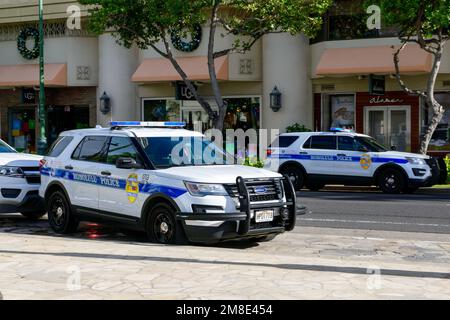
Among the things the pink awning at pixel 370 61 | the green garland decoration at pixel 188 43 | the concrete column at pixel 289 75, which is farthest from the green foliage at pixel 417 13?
the green garland decoration at pixel 188 43

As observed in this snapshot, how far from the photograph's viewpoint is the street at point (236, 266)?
704cm

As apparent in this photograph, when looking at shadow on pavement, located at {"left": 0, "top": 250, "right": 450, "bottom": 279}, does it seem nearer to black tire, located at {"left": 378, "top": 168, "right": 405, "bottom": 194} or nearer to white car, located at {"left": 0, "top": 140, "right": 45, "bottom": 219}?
white car, located at {"left": 0, "top": 140, "right": 45, "bottom": 219}

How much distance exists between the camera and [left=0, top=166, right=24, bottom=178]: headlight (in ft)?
43.5

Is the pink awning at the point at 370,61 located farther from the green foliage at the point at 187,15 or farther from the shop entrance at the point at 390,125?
the shop entrance at the point at 390,125

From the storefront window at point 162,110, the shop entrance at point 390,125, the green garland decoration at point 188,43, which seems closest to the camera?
the shop entrance at point 390,125

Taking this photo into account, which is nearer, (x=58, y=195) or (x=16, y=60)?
(x=58, y=195)

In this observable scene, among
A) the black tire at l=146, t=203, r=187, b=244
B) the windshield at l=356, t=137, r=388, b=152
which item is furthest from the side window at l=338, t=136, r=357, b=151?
the black tire at l=146, t=203, r=187, b=244

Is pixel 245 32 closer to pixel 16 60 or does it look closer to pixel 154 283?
pixel 16 60

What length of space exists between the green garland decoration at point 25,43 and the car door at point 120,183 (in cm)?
2370

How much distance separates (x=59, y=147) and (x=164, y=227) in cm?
318

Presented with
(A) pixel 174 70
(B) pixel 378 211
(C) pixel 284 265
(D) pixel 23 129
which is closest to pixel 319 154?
(B) pixel 378 211

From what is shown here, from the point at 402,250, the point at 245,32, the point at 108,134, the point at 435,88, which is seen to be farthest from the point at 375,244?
the point at 435,88

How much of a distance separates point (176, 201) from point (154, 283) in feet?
9.98
